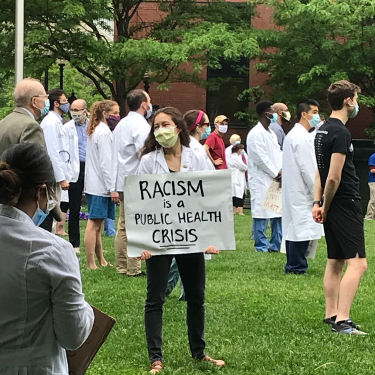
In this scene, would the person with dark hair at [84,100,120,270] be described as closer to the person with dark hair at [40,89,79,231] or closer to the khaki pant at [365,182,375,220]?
the person with dark hair at [40,89,79,231]

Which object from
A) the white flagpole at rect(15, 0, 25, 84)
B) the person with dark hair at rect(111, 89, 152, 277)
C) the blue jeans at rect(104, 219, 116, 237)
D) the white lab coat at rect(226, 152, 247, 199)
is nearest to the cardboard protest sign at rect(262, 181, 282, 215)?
the person with dark hair at rect(111, 89, 152, 277)

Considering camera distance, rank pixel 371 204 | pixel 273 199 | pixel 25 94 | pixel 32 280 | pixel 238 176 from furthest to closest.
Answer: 1. pixel 371 204
2. pixel 238 176
3. pixel 273 199
4. pixel 25 94
5. pixel 32 280

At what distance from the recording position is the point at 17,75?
29.3 ft

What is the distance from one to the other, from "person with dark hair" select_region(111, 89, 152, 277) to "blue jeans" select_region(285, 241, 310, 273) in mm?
1981

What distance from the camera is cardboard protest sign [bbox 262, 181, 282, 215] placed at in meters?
11.3

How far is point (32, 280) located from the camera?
2.75m

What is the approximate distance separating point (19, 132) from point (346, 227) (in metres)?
2.93

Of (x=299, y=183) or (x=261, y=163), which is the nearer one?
(x=299, y=183)

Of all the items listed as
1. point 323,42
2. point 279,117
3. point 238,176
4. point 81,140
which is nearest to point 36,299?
point 81,140

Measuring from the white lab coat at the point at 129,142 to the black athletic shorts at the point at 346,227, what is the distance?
10.5 feet

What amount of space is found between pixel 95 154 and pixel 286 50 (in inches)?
718

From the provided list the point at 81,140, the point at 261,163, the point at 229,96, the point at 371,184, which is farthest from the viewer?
the point at 229,96

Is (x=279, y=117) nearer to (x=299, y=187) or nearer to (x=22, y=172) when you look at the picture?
(x=299, y=187)

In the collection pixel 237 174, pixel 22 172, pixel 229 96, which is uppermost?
pixel 229 96
